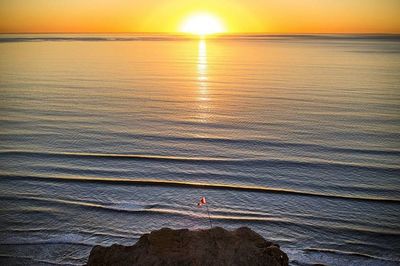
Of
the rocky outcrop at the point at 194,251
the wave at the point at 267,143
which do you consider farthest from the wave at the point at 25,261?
the wave at the point at 267,143

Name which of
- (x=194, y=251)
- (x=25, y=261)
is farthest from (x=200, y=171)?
(x=194, y=251)

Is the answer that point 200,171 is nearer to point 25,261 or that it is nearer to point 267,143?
point 267,143

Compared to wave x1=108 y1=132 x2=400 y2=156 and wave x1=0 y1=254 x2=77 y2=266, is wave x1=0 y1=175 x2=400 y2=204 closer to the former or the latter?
wave x1=108 y1=132 x2=400 y2=156

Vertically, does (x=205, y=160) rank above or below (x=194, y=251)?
above

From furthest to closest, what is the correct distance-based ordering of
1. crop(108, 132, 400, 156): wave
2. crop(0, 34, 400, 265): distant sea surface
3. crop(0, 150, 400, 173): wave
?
crop(108, 132, 400, 156): wave < crop(0, 150, 400, 173): wave < crop(0, 34, 400, 265): distant sea surface

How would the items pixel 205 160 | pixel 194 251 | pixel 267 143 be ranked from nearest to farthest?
pixel 194 251 < pixel 205 160 < pixel 267 143

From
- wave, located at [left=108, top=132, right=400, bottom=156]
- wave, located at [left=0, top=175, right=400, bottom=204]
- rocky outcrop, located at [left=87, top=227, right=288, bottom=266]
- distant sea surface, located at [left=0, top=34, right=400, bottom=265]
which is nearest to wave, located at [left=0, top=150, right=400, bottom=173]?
distant sea surface, located at [left=0, top=34, right=400, bottom=265]
